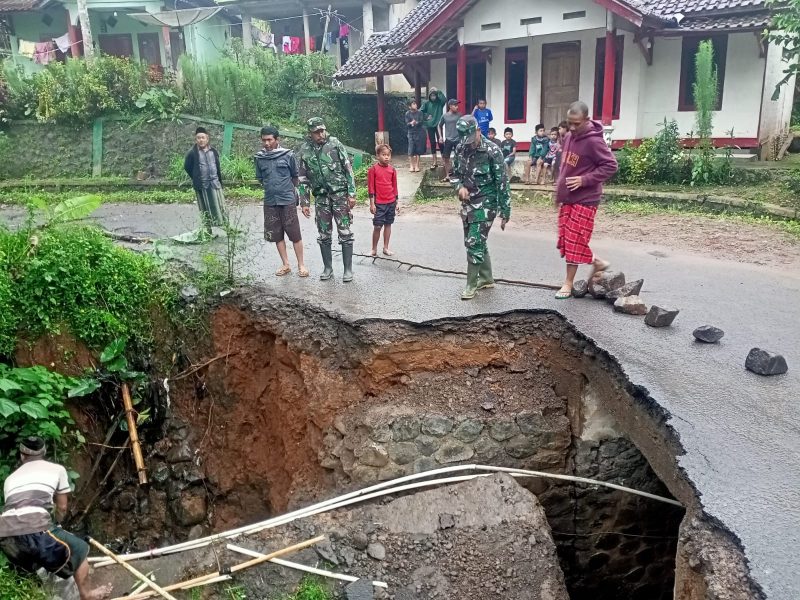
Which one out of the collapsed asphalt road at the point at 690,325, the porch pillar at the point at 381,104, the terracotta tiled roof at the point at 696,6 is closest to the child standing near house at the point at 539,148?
the terracotta tiled roof at the point at 696,6

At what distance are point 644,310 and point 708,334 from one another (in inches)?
29.6

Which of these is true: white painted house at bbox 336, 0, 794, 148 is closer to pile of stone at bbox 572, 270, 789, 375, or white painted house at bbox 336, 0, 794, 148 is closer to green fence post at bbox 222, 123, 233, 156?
green fence post at bbox 222, 123, 233, 156

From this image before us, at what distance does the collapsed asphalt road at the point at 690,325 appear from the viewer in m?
3.47

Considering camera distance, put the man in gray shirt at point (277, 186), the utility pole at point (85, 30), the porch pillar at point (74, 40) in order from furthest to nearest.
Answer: the porch pillar at point (74, 40)
the utility pole at point (85, 30)
the man in gray shirt at point (277, 186)

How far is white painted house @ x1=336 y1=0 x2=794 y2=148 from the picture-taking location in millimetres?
14148

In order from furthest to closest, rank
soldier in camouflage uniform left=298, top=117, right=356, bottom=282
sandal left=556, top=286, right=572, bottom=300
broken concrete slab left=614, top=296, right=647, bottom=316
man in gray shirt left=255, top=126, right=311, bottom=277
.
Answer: man in gray shirt left=255, top=126, right=311, bottom=277 < soldier in camouflage uniform left=298, top=117, right=356, bottom=282 < sandal left=556, top=286, right=572, bottom=300 < broken concrete slab left=614, top=296, right=647, bottom=316

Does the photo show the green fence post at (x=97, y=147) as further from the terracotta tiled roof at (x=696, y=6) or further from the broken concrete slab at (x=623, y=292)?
the broken concrete slab at (x=623, y=292)

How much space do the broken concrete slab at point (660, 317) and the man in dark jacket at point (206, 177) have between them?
5.80 meters

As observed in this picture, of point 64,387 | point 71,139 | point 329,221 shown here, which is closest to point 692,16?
point 329,221

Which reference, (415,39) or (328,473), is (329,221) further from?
(415,39)

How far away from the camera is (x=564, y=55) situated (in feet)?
52.8

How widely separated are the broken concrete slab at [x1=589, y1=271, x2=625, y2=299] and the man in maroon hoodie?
0.31 meters

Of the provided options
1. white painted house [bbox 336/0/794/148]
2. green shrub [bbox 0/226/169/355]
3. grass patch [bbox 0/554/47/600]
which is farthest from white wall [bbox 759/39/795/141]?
grass patch [bbox 0/554/47/600]

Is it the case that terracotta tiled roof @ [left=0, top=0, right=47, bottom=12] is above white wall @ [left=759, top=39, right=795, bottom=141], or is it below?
above
